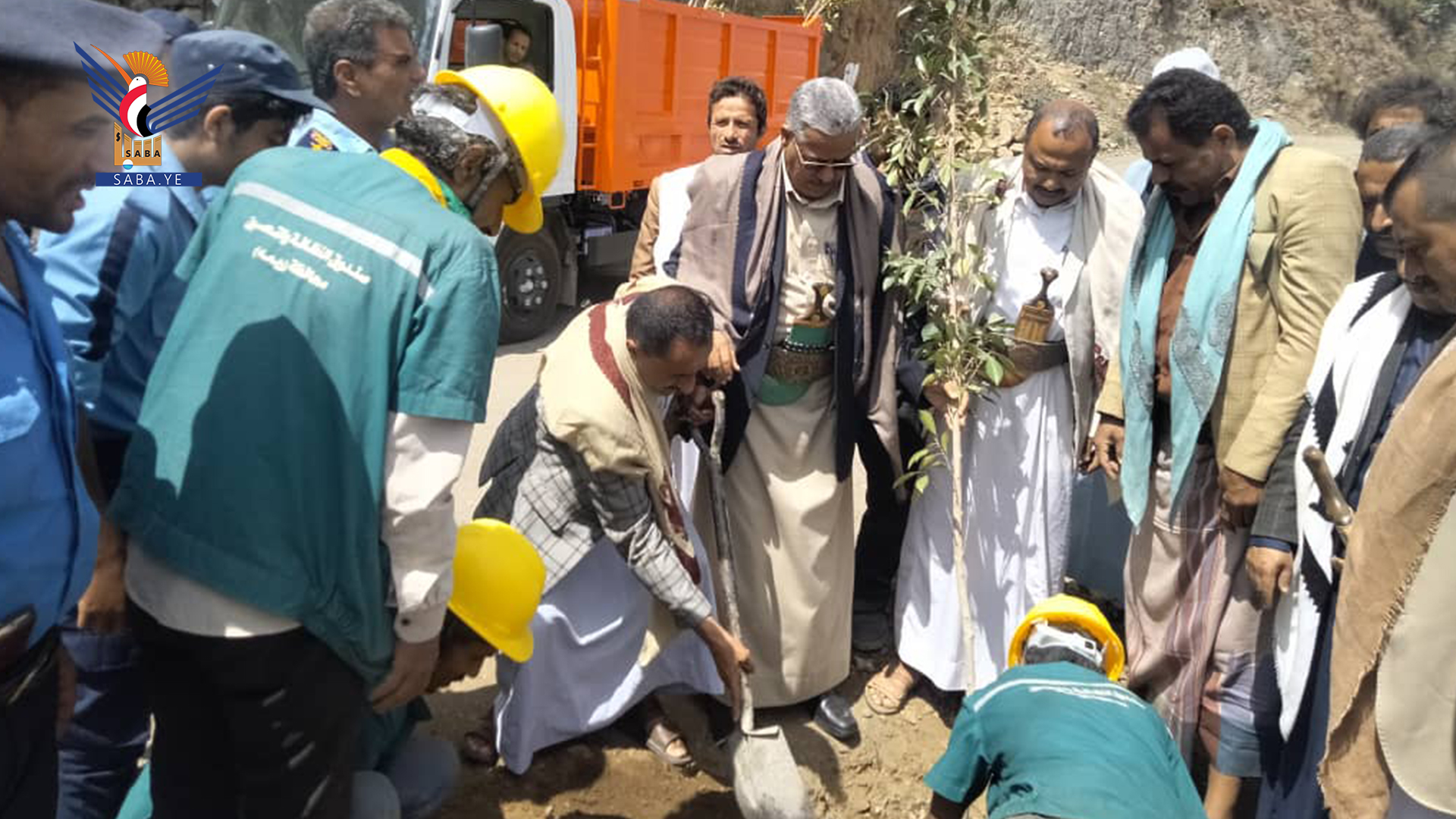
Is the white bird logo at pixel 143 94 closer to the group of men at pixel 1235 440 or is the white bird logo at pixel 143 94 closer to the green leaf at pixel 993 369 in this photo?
the group of men at pixel 1235 440

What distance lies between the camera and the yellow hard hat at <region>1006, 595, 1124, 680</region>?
2459 millimetres

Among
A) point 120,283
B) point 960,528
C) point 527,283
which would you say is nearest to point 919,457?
point 960,528

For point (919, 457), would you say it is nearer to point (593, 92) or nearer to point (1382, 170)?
point (1382, 170)

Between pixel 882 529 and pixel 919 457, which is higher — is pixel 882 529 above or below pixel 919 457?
below

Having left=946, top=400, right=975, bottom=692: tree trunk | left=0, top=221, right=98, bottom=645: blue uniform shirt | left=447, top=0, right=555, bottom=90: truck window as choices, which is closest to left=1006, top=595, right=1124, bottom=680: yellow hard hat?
left=946, top=400, right=975, bottom=692: tree trunk

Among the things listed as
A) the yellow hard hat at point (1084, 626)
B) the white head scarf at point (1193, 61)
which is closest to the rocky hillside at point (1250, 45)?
Result: the white head scarf at point (1193, 61)

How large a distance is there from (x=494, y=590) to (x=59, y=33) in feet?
3.91

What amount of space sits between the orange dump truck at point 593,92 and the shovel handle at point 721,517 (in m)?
4.56

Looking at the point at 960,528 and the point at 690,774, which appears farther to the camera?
the point at 960,528

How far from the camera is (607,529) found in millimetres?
2771

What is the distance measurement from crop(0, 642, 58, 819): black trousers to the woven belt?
2.03 metres

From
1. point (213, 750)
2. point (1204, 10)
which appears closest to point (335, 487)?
point (213, 750)

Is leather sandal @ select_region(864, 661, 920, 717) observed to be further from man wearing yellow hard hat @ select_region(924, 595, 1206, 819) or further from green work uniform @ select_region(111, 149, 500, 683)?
green work uniform @ select_region(111, 149, 500, 683)

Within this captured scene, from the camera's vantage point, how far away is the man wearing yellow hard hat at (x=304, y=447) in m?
1.74
